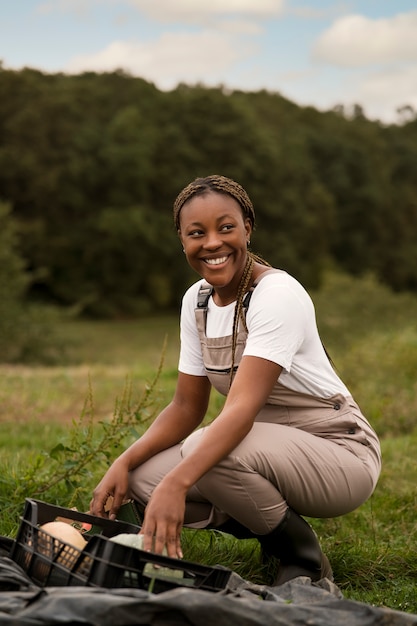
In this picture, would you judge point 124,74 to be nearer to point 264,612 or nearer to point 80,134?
point 80,134

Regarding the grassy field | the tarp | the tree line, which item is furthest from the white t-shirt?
the tree line

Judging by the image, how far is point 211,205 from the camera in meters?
3.18

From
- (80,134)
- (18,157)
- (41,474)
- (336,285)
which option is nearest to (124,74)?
(80,134)

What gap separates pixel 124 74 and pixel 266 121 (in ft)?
32.6

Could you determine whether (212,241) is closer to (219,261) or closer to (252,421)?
(219,261)

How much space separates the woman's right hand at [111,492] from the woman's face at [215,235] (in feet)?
2.65

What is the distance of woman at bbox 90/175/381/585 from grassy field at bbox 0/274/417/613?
1.02 ft

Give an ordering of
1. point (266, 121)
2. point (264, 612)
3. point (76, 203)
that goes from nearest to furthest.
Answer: point (264, 612), point (76, 203), point (266, 121)

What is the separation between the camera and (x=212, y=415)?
724cm

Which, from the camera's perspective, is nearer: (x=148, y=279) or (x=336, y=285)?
(x=336, y=285)

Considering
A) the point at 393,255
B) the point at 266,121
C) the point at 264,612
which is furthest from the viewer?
the point at 266,121

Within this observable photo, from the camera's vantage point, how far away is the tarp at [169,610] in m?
2.17

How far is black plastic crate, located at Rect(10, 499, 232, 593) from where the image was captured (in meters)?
2.44

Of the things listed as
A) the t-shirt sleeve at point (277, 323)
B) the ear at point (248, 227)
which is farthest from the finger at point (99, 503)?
the ear at point (248, 227)
